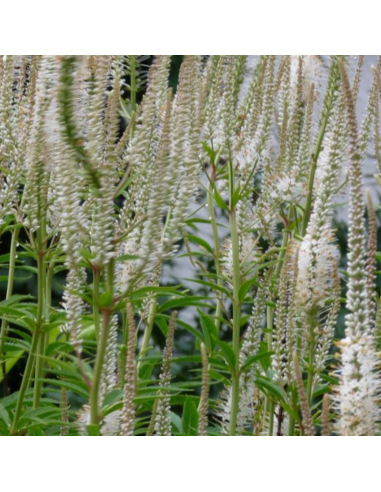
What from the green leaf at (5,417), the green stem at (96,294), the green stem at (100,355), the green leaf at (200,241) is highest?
the green leaf at (200,241)

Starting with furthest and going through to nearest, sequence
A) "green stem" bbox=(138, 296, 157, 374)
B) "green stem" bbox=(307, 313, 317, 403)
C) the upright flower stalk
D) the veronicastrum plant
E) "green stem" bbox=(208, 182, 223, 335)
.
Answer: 1. "green stem" bbox=(208, 182, 223, 335)
2. "green stem" bbox=(138, 296, 157, 374)
3. "green stem" bbox=(307, 313, 317, 403)
4. the veronicastrum plant
5. the upright flower stalk

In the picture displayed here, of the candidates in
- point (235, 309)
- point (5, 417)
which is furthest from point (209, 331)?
point (5, 417)

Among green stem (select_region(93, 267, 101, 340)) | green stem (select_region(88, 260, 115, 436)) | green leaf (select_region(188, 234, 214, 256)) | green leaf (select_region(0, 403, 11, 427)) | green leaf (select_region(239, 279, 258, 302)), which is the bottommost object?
green leaf (select_region(0, 403, 11, 427))

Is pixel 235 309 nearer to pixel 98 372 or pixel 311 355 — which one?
pixel 311 355

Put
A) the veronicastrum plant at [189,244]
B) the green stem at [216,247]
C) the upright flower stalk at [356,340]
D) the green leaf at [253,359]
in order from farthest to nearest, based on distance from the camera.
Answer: the green stem at [216,247], the green leaf at [253,359], the veronicastrum plant at [189,244], the upright flower stalk at [356,340]

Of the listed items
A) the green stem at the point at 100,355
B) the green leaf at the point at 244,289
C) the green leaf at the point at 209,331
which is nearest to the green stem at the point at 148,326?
the green leaf at the point at 209,331

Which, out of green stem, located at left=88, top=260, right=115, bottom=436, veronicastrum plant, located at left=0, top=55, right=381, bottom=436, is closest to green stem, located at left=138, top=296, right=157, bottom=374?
veronicastrum plant, located at left=0, top=55, right=381, bottom=436

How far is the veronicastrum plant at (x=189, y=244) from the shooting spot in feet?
4.95

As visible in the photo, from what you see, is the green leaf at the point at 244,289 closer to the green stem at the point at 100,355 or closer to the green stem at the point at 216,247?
the green stem at the point at 216,247

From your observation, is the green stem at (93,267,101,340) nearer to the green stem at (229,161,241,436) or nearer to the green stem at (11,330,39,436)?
the green stem at (11,330,39,436)

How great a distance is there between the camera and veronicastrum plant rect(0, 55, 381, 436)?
59.4 inches
